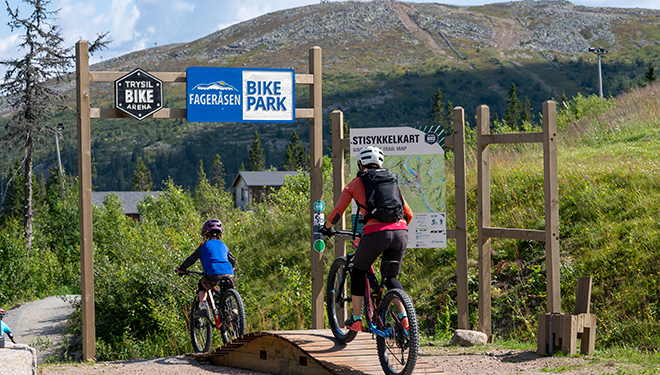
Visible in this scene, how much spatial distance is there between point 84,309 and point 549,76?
197 metres

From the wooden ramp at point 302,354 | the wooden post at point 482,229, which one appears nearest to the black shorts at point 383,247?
the wooden ramp at point 302,354

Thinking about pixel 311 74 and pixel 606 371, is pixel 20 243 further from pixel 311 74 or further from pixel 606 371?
pixel 606 371

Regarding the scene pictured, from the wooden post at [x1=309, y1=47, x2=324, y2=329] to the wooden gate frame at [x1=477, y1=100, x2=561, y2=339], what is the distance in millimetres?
2251

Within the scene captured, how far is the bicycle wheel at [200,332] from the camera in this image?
28.0 feet

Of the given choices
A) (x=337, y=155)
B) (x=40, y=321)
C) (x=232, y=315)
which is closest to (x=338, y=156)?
(x=337, y=155)

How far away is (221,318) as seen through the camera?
827 cm

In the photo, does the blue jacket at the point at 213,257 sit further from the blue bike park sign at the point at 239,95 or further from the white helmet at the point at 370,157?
the white helmet at the point at 370,157

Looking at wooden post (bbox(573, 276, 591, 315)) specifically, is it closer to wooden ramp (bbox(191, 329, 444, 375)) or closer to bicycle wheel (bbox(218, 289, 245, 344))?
wooden ramp (bbox(191, 329, 444, 375))

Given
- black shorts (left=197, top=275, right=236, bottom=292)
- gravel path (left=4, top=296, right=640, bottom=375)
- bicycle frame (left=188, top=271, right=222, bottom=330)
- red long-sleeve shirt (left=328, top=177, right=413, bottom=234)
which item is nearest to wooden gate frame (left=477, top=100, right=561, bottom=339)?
gravel path (left=4, top=296, right=640, bottom=375)

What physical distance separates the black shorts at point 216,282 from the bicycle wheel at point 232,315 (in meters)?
0.16

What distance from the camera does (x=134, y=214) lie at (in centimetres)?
8844

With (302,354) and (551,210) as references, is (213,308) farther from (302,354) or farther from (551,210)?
(551,210)

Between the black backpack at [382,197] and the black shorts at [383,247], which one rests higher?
the black backpack at [382,197]

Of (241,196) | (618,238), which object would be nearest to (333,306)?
(618,238)
